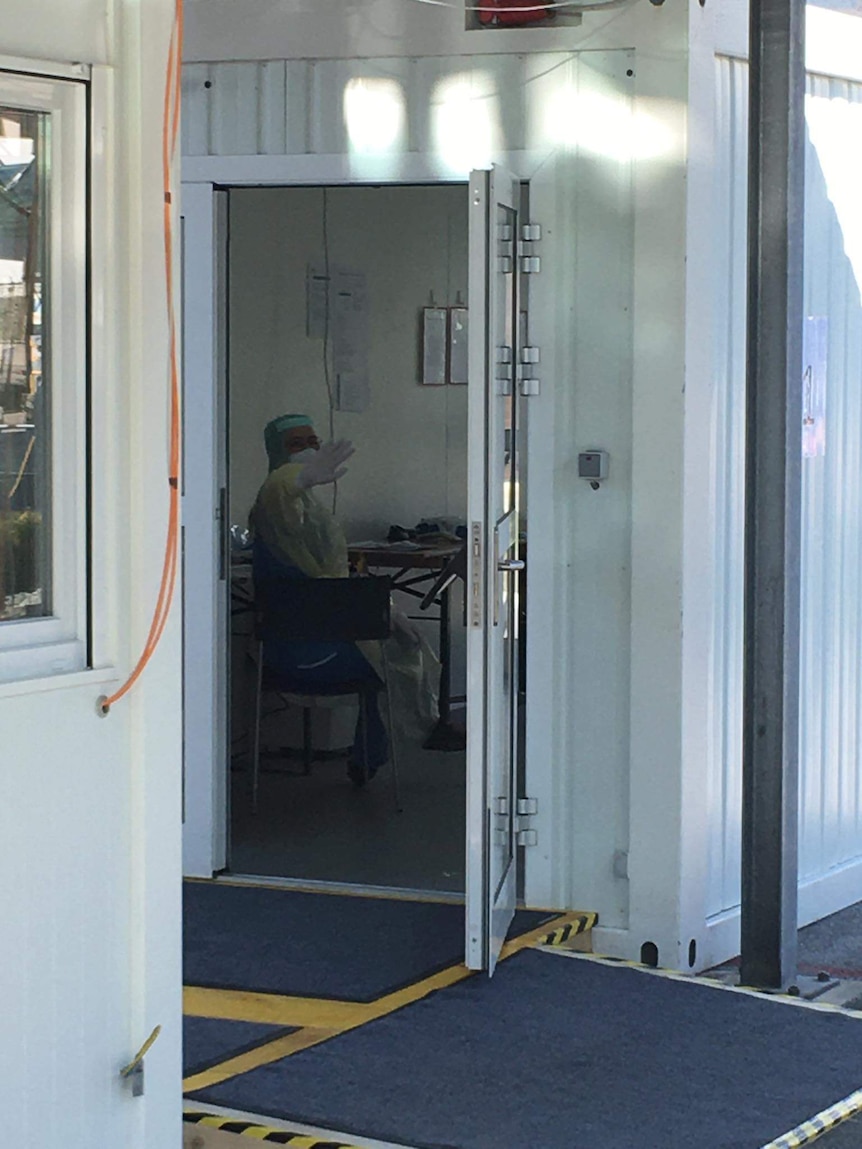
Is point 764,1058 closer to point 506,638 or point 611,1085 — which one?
point 611,1085

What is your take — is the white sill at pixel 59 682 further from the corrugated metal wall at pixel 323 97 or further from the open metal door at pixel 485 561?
the corrugated metal wall at pixel 323 97

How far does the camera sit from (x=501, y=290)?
5.13 m

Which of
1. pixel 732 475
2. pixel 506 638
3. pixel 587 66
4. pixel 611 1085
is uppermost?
pixel 587 66

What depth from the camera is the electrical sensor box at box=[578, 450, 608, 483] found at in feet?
17.9

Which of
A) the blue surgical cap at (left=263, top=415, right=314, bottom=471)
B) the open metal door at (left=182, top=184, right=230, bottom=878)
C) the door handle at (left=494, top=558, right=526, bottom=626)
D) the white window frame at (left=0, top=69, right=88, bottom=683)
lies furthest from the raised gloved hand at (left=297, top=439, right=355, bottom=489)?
the white window frame at (left=0, top=69, right=88, bottom=683)

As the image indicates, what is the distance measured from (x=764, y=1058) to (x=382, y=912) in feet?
4.84

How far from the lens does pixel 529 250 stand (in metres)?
5.49

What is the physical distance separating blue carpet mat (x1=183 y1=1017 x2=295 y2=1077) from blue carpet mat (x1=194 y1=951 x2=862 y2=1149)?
148 millimetres

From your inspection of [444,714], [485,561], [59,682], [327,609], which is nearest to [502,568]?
[485,561]

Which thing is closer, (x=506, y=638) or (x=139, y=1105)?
(x=139, y=1105)

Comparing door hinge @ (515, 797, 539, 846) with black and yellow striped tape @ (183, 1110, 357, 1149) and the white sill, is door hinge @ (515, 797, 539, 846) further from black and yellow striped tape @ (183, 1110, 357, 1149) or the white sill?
the white sill

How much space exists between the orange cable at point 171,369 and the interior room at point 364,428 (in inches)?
145

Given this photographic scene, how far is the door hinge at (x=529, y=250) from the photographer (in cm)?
547

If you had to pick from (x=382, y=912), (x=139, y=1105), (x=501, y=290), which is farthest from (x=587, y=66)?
(x=139, y=1105)
